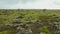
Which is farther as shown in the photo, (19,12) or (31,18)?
(19,12)

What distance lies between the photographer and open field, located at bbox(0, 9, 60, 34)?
113 inches

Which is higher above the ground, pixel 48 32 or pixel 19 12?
pixel 19 12

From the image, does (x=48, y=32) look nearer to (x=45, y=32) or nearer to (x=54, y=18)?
(x=45, y=32)

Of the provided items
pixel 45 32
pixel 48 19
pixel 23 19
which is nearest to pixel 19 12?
pixel 23 19

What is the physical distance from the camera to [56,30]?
2.83m

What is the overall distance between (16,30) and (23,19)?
396 mm

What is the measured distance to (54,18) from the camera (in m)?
3.22

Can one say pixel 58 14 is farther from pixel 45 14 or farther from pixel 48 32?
pixel 48 32

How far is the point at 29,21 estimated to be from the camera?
10.2 ft

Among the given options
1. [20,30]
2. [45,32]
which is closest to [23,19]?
[20,30]

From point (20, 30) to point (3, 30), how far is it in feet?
1.03

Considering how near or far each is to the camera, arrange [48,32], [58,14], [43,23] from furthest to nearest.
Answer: [58,14] < [43,23] < [48,32]

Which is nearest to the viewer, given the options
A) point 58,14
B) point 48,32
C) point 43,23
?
point 48,32

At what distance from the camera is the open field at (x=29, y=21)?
286 cm
